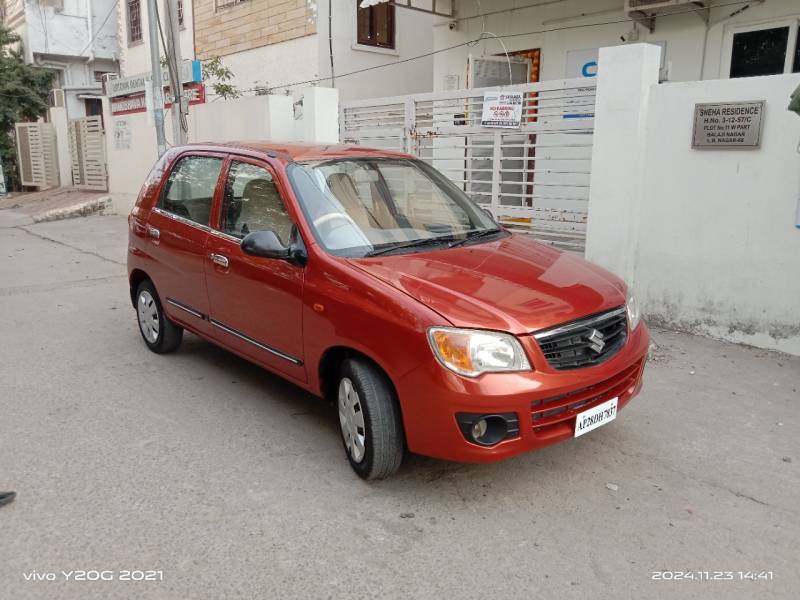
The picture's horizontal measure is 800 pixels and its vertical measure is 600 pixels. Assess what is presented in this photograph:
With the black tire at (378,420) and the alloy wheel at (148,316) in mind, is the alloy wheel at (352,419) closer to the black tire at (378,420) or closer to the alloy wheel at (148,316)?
the black tire at (378,420)

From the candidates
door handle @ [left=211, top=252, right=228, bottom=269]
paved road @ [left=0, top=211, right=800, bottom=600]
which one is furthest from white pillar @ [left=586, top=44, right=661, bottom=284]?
door handle @ [left=211, top=252, right=228, bottom=269]

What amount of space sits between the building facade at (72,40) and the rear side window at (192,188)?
1904cm

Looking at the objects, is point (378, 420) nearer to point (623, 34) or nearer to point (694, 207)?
point (694, 207)

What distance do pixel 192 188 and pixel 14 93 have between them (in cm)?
2054

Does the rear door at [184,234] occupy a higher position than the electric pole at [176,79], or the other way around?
the electric pole at [176,79]

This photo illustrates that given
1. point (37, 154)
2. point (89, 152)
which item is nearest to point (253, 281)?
point (89, 152)

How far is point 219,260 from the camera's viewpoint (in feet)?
14.5

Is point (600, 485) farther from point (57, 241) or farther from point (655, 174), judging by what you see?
point (57, 241)

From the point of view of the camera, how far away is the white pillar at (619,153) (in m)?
5.89

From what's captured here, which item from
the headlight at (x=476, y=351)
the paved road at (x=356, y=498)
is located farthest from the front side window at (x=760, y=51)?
the headlight at (x=476, y=351)

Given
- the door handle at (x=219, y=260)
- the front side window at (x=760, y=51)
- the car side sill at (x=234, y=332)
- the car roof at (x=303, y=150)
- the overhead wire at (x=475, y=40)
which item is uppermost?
the overhead wire at (x=475, y=40)

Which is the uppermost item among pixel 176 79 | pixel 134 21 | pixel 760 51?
pixel 134 21

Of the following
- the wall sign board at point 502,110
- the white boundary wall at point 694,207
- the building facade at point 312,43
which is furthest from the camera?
the building facade at point 312,43

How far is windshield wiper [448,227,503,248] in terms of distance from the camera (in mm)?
4068
